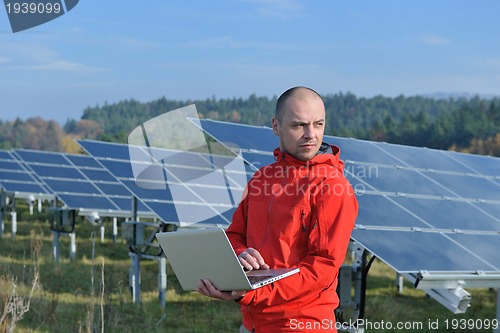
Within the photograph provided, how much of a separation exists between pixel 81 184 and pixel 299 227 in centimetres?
1508

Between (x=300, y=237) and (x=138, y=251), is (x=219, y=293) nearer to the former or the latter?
(x=300, y=237)

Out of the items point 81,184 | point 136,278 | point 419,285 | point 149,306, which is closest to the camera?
point 419,285

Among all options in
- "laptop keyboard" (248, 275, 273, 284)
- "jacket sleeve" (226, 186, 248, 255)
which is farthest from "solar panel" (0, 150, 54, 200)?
"laptop keyboard" (248, 275, 273, 284)

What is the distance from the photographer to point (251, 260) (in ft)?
10.9

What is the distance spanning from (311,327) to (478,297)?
9.84 m

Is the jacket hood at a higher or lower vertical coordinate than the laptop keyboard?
higher

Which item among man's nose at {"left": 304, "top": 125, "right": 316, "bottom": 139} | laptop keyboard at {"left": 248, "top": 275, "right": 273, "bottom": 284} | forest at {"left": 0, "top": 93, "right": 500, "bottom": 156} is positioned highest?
man's nose at {"left": 304, "top": 125, "right": 316, "bottom": 139}

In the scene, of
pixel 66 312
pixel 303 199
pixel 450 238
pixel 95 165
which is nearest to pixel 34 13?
pixel 66 312

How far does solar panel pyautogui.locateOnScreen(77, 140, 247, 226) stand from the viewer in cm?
1088

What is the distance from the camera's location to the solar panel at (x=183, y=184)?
10875 mm

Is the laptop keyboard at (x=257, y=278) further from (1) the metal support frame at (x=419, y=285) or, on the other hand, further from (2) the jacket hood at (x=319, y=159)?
(1) the metal support frame at (x=419, y=285)

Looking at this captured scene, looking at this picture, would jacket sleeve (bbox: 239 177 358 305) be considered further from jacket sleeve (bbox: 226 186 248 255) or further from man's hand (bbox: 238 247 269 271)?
jacket sleeve (bbox: 226 186 248 255)

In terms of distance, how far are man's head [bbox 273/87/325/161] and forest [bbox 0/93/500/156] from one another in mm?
53543

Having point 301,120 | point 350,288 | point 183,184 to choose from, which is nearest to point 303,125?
point 301,120
